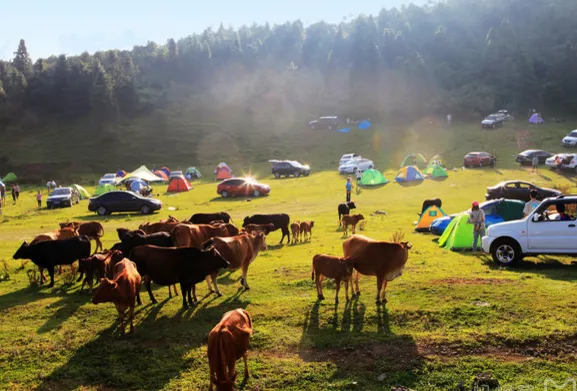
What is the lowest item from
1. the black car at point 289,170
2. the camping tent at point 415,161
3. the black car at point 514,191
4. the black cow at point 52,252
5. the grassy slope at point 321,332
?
the grassy slope at point 321,332

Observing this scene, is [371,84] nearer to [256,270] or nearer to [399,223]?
[399,223]

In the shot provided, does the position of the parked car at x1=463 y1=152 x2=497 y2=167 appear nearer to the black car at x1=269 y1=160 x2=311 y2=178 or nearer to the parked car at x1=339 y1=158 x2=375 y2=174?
the parked car at x1=339 y1=158 x2=375 y2=174

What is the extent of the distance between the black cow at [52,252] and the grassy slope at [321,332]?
2.22 feet

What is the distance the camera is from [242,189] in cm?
3650

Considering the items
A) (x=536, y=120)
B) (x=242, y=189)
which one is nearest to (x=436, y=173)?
(x=242, y=189)

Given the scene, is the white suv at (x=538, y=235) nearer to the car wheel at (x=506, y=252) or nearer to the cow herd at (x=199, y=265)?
the car wheel at (x=506, y=252)

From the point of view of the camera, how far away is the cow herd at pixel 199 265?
7.59 meters

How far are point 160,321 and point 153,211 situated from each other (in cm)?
2098

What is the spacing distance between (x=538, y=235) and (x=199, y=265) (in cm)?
975

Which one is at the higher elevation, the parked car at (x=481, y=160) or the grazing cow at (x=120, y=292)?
the parked car at (x=481, y=160)

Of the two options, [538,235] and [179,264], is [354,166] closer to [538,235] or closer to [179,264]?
[538,235]

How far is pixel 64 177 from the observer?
59.0 meters

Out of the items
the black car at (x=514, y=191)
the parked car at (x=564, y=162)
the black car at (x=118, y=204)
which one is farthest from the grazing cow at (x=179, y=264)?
the parked car at (x=564, y=162)

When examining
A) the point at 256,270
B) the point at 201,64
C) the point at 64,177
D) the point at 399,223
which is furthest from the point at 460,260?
the point at 201,64
